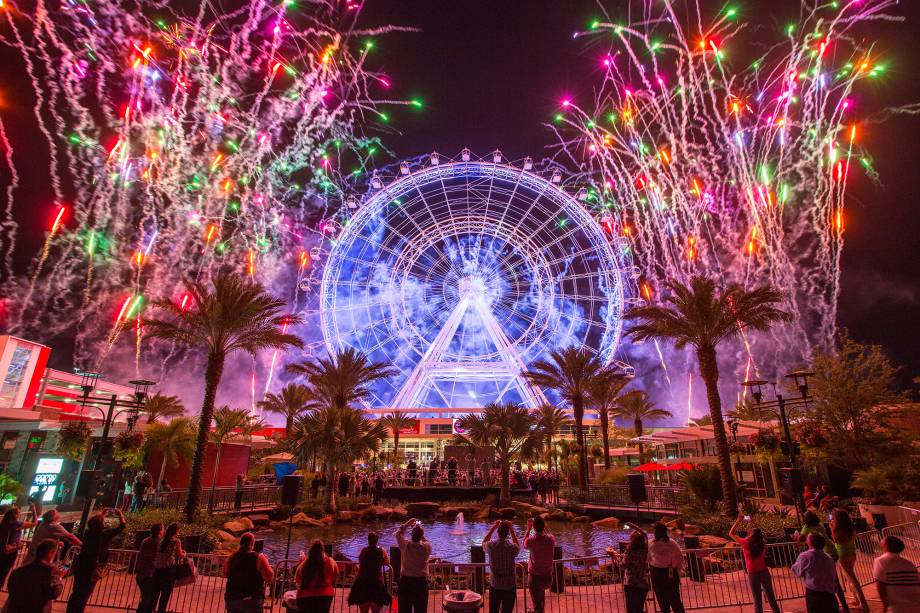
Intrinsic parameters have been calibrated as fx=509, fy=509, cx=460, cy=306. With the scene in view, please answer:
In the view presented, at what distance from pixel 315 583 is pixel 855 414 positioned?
2185cm

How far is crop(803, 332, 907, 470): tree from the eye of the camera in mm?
18984

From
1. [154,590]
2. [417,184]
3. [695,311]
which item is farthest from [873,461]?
[417,184]

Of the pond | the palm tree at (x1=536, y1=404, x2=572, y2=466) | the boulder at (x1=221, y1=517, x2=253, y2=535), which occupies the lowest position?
the pond

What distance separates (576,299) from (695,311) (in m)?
20.7

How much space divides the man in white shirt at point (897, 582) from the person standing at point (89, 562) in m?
10.2

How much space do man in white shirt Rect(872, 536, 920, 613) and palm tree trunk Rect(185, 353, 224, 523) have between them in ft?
58.0

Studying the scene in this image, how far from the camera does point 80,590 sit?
7277 millimetres

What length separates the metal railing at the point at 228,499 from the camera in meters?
20.7

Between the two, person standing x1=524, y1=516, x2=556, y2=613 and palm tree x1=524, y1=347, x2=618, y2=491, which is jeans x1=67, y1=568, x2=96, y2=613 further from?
palm tree x1=524, y1=347, x2=618, y2=491

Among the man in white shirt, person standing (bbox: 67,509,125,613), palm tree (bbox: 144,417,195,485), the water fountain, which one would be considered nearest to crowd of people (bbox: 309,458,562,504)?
the water fountain

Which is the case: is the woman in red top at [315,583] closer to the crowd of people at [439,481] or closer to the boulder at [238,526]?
the boulder at [238,526]

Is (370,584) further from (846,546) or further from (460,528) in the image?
(460,528)

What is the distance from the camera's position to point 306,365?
32312 mm

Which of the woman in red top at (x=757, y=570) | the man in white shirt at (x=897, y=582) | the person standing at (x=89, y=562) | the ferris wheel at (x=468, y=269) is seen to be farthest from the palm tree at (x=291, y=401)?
the man in white shirt at (x=897, y=582)
